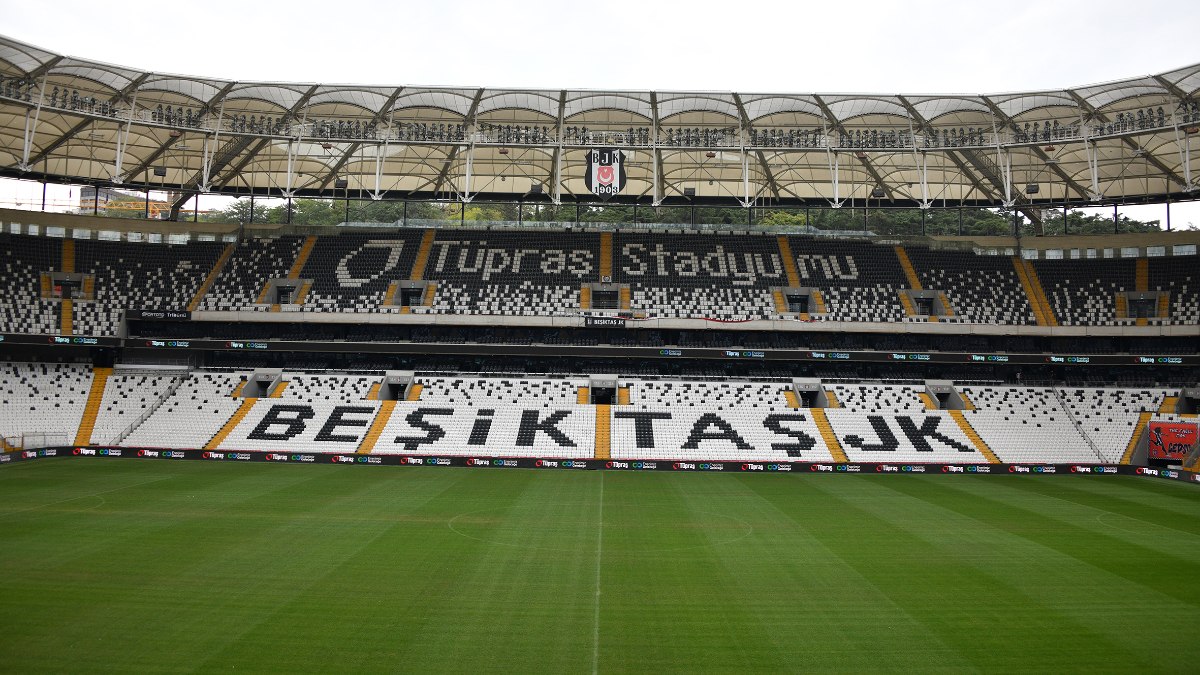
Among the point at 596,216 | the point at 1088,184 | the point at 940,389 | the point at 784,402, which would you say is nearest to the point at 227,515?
the point at 784,402

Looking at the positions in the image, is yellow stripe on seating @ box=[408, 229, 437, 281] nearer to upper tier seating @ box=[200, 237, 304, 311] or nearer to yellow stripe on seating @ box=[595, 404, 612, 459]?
upper tier seating @ box=[200, 237, 304, 311]

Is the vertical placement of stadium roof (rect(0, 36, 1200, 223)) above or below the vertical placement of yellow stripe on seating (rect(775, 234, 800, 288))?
above

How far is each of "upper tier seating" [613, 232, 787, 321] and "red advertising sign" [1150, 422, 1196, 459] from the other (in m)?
19.2

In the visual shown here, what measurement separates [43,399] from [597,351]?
2838 centimetres

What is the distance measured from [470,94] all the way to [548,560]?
93.4ft

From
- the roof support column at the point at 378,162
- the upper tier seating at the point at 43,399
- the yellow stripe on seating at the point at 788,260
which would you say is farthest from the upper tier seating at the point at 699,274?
the upper tier seating at the point at 43,399

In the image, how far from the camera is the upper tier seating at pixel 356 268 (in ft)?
145

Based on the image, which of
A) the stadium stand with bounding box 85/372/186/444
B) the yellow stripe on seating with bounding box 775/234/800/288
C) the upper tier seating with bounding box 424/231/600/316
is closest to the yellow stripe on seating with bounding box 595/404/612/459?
the upper tier seating with bounding box 424/231/600/316

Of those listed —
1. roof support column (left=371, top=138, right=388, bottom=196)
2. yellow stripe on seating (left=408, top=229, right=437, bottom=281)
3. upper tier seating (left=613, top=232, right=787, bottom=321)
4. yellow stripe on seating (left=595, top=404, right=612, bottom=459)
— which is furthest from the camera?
yellow stripe on seating (left=408, top=229, right=437, bottom=281)

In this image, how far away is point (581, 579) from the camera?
1705 centimetres

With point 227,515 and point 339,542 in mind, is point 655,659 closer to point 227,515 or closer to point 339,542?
point 339,542

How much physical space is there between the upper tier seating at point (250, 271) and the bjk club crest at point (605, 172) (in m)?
19.9

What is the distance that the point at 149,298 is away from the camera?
43.6 metres

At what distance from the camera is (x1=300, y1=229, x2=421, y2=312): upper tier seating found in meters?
44.2
